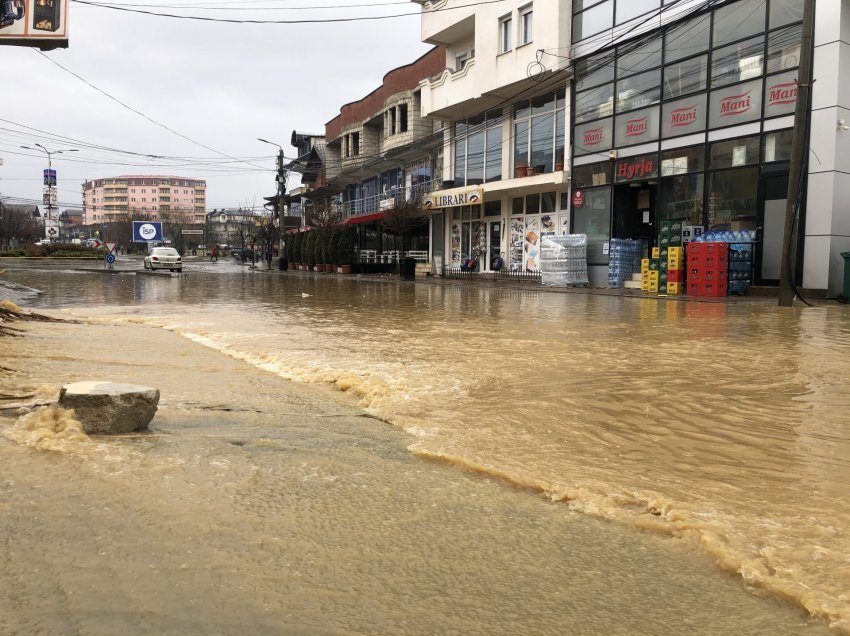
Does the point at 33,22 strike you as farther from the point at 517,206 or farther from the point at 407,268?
the point at 407,268

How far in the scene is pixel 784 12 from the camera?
1683 centimetres

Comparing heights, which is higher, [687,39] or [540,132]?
[687,39]

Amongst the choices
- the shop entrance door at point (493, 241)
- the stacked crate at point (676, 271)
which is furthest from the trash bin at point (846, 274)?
the shop entrance door at point (493, 241)

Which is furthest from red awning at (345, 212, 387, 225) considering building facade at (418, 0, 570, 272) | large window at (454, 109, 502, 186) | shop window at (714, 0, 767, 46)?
shop window at (714, 0, 767, 46)

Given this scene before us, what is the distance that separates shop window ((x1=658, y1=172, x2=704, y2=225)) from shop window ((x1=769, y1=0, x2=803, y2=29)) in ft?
13.5

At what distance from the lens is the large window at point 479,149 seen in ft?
92.6

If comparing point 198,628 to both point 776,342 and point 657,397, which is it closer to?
point 657,397

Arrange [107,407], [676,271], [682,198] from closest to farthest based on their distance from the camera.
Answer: [107,407] → [676,271] → [682,198]

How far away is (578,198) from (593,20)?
5.82 meters

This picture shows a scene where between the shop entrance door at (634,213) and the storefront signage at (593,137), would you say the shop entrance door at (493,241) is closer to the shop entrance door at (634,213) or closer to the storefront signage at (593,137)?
the storefront signage at (593,137)

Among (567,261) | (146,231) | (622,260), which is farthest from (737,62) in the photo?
(146,231)

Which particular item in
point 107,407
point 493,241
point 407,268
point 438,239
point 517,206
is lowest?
point 107,407

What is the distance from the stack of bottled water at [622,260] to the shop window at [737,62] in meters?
5.29

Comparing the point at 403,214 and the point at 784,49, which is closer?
the point at 784,49
